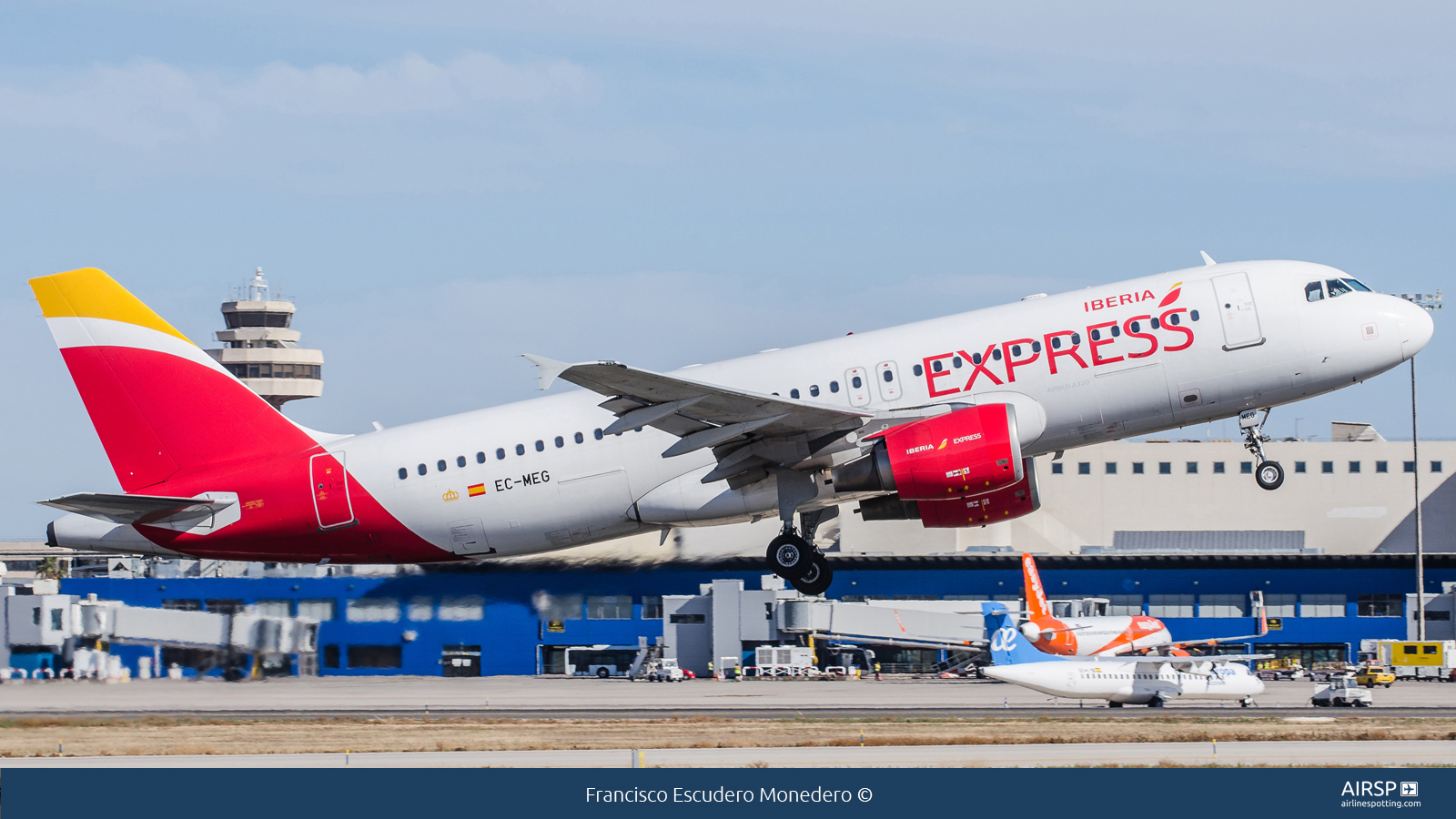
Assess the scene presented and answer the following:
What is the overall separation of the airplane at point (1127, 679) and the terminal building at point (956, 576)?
12.8 meters

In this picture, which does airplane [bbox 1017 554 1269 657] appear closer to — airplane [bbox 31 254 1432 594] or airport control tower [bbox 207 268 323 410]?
airplane [bbox 31 254 1432 594]

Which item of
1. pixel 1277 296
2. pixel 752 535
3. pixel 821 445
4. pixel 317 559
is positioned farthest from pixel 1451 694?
pixel 317 559

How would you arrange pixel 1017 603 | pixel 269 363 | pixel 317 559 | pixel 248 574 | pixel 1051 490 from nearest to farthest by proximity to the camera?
pixel 317 559 → pixel 248 574 → pixel 1017 603 → pixel 1051 490 → pixel 269 363

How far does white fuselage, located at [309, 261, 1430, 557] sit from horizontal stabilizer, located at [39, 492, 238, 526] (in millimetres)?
6695

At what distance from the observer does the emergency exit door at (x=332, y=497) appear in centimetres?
3266

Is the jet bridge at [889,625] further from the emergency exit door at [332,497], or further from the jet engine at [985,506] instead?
the jet engine at [985,506]

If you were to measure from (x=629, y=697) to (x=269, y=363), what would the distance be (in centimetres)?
9488

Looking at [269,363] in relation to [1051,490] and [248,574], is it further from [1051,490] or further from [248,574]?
[248,574]

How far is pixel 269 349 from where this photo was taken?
445ft

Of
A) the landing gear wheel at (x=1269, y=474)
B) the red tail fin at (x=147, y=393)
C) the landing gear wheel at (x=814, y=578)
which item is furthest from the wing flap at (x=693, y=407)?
the red tail fin at (x=147, y=393)

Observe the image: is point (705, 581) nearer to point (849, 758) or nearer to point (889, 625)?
→ point (889, 625)

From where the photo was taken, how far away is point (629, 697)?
4981 centimetres

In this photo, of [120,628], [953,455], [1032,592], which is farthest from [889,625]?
[953,455]

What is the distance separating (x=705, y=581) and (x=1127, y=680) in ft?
60.6
